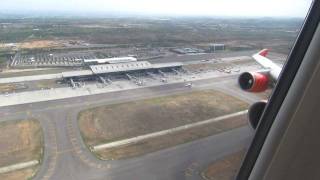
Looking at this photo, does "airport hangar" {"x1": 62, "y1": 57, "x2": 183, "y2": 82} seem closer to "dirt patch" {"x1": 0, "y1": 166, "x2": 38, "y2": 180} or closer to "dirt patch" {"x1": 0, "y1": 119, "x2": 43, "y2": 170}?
"dirt patch" {"x1": 0, "y1": 119, "x2": 43, "y2": 170}

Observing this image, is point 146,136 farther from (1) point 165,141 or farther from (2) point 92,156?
(2) point 92,156

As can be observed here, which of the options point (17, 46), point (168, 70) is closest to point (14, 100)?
point (168, 70)

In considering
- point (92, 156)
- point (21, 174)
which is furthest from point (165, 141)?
point (21, 174)

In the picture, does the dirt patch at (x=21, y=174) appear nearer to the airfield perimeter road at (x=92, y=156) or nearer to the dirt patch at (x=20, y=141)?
the airfield perimeter road at (x=92, y=156)

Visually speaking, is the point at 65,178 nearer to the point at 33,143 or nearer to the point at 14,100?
the point at 33,143

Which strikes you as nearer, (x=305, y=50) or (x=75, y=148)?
(x=305, y=50)

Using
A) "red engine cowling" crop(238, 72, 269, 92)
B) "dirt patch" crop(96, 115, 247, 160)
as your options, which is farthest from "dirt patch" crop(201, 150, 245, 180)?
"red engine cowling" crop(238, 72, 269, 92)

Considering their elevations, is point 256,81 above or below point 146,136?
above
